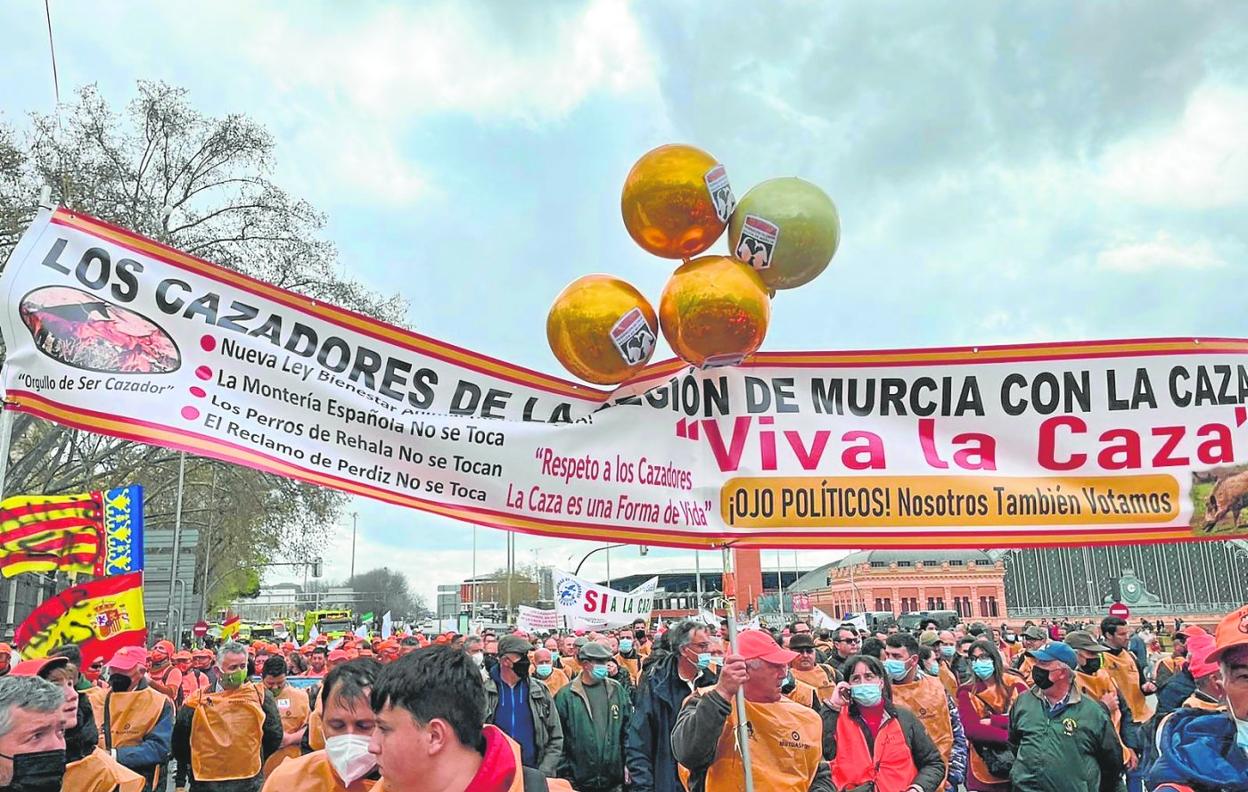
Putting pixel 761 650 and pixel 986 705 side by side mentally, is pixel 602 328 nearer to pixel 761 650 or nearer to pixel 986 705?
pixel 761 650

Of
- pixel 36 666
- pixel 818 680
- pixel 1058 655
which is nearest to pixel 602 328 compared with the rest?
pixel 36 666

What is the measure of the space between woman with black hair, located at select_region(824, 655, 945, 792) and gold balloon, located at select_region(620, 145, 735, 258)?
298 cm

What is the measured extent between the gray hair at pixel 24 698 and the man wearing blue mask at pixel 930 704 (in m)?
5.43

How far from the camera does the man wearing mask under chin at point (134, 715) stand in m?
7.43

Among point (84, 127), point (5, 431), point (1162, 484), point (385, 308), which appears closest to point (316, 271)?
point (385, 308)

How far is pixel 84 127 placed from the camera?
2291 centimetres

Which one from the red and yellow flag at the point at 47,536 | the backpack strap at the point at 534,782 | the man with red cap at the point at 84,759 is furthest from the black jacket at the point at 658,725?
the red and yellow flag at the point at 47,536

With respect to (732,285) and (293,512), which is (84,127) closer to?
(293,512)

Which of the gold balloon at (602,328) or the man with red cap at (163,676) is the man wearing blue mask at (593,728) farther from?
the gold balloon at (602,328)

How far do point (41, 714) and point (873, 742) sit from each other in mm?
4156

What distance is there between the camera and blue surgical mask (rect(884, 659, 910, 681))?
23.6 feet

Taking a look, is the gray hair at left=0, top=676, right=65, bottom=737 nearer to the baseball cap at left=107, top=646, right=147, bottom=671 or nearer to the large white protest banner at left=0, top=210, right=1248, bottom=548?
the large white protest banner at left=0, top=210, right=1248, bottom=548

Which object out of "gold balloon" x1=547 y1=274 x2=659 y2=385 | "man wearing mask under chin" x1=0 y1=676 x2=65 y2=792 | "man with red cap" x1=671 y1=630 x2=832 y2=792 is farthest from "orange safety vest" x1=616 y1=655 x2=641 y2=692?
"man wearing mask under chin" x1=0 y1=676 x2=65 y2=792

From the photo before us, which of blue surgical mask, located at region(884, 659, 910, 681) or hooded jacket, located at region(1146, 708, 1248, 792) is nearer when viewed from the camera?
hooded jacket, located at region(1146, 708, 1248, 792)
